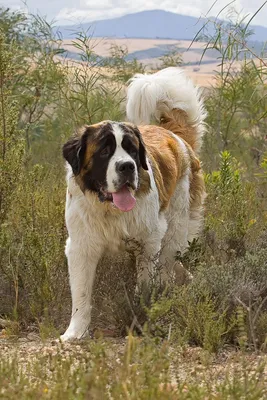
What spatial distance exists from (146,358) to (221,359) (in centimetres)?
165

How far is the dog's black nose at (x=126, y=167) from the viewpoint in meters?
5.48

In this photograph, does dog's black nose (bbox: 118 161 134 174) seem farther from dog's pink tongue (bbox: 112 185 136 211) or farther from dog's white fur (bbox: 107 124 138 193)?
dog's pink tongue (bbox: 112 185 136 211)

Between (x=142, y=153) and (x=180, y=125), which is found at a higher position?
(x=142, y=153)

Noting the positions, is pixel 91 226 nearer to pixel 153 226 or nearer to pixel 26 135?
pixel 153 226

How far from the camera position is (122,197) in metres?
5.64

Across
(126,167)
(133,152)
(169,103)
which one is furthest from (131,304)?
(169,103)

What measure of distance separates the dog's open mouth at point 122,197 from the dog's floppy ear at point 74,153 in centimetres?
25

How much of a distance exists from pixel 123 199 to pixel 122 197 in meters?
0.02

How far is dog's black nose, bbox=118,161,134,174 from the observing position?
5.48 metres

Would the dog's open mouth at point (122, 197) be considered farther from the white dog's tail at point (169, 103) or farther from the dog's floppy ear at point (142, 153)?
the white dog's tail at point (169, 103)

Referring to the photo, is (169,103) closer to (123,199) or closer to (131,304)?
(123,199)

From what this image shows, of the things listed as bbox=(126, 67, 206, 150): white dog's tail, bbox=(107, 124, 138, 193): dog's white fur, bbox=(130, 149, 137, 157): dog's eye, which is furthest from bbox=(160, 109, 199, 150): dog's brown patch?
bbox=(107, 124, 138, 193): dog's white fur

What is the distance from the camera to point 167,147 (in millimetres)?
6828

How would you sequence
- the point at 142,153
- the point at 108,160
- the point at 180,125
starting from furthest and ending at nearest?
the point at 180,125, the point at 142,153, the point at 108,160
